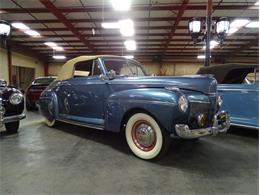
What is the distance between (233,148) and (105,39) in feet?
43.3

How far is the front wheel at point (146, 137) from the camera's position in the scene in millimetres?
A: 3271

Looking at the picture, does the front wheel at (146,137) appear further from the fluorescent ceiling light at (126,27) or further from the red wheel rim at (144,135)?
the fluorescent ceiling light at (126,27)

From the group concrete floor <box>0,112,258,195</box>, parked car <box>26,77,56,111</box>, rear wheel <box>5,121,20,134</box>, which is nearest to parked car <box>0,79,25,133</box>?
rear wheel <box>5,121,20,134</box>

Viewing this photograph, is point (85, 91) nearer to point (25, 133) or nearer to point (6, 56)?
point (25, 133)

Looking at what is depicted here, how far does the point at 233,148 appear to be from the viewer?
4.07 meters

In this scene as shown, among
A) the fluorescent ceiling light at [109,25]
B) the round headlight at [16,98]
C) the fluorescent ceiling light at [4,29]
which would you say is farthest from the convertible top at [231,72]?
the fluorescent ceiling light at [109,25]

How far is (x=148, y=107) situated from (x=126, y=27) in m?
10.2

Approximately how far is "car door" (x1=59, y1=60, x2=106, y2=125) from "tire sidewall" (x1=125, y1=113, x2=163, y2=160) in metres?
0.70

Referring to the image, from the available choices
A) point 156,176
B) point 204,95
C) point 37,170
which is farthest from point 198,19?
point 37,170

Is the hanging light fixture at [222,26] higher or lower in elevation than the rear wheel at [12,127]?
higher

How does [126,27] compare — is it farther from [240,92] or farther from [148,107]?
[148,107]

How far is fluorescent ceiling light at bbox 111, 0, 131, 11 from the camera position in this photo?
9.06 metres

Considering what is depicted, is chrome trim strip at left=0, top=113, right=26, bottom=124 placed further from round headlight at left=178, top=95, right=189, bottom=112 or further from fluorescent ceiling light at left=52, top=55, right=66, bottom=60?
fluorescent ceiling light at left=52, top=55, right=66, bottom=60

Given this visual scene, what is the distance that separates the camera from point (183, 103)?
312 centimetres
